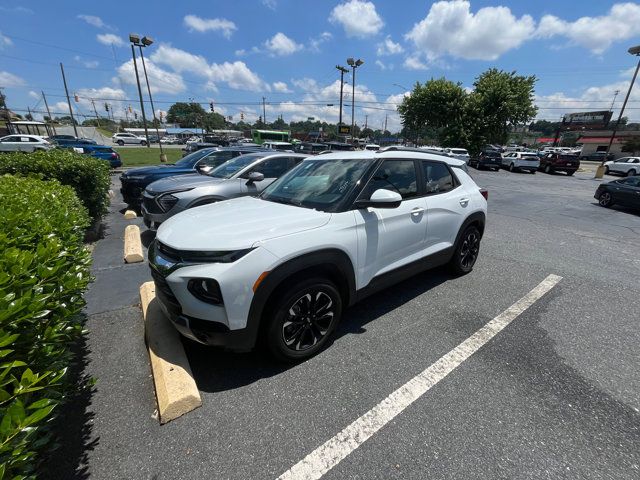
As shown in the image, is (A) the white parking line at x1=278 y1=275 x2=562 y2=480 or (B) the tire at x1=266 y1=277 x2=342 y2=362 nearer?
(A) the white parking line at x1=278 y1=275 x2=562 y2=480

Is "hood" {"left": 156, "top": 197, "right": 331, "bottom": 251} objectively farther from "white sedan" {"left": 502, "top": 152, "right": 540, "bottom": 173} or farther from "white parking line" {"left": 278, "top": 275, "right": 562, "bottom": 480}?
"white sedan" {"left": 502, "top": 152, "right": 540, "bottom": 173}

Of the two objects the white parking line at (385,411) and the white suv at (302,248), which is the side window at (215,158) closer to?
the white suv at (302,248)

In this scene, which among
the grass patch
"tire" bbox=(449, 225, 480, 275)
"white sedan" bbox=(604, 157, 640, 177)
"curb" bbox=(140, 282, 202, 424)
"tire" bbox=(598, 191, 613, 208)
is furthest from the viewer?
"white sedan" bbox=(604, 157, 640, 177)

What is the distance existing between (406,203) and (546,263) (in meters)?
3.45

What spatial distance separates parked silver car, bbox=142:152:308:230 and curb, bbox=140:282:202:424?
2.65m

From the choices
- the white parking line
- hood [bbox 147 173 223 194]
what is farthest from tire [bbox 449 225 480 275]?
hood [bbox 147 173 223 194]

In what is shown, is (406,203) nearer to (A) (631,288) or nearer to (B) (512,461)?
(B) (512,461)

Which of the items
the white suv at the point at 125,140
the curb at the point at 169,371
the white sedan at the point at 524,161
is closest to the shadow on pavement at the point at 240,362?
the curb at the point at 169,371

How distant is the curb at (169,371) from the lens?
2176 millimetres

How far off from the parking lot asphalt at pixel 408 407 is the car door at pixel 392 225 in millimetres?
693

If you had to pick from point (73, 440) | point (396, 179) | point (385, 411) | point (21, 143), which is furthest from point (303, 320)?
point (21, 143)

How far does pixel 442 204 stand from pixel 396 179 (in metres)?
0.79

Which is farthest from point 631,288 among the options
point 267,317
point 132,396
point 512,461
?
point 132,396

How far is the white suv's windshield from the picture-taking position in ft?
9.73
